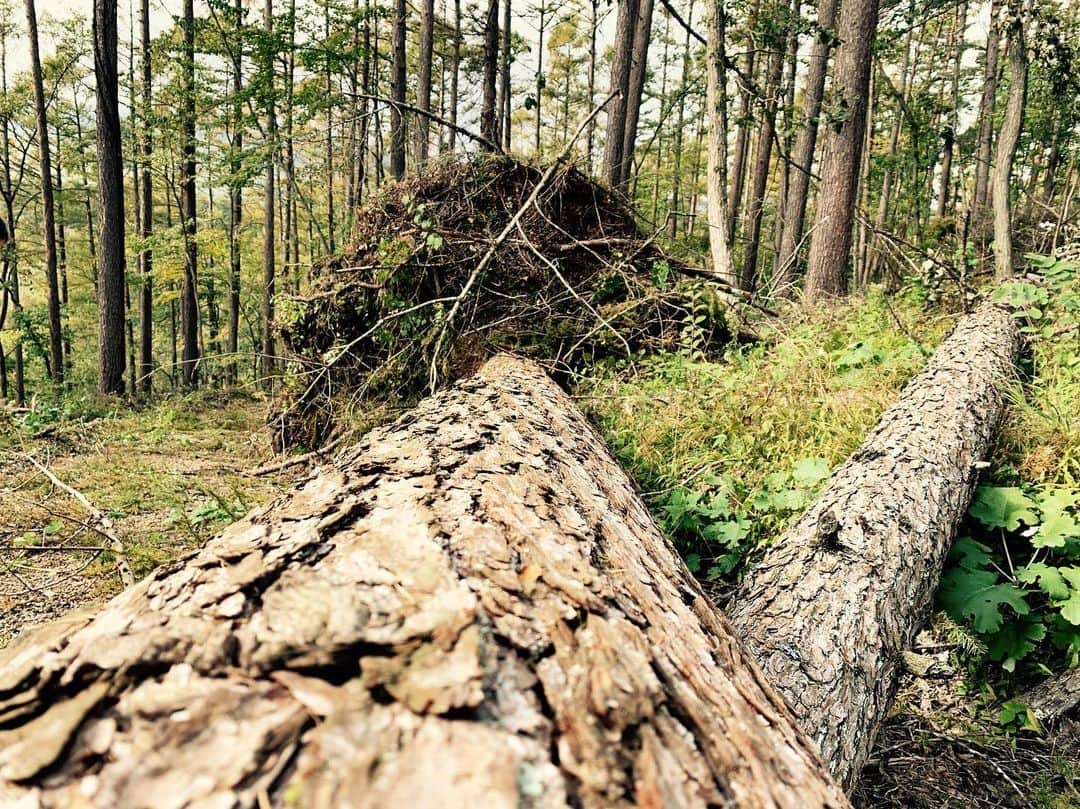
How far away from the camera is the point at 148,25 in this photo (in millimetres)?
13445

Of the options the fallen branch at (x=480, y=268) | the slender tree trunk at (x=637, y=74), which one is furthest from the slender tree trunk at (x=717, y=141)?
the slender tree trunk at (x=637, y=74)

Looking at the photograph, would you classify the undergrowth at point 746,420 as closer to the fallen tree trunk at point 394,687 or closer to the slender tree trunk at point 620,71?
the fallen tree trunk at point 394,687

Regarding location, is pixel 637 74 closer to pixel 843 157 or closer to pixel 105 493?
pixel 843 157

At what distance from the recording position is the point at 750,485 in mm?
3059

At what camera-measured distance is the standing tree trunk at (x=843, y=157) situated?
5.93 meters

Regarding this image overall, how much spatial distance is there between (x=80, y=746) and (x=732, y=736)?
2.56 ft

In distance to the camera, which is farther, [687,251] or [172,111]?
[172,111]

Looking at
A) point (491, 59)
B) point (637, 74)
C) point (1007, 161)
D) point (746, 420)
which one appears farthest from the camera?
point (637, 74)

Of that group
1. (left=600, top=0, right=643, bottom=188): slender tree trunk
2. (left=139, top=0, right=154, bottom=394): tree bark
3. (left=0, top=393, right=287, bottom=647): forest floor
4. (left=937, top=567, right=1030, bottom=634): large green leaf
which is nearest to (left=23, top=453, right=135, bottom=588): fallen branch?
(left=0, top=393, right=287, bottom=647): forest floor

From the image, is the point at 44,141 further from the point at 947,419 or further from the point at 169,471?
the point at 947,419

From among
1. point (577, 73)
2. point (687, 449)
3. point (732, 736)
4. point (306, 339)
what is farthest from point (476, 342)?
point (577, 73)

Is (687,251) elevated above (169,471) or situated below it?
above

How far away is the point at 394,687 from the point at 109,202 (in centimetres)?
1030

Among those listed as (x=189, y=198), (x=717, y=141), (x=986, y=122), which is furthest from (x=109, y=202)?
(x=986, y=122)
